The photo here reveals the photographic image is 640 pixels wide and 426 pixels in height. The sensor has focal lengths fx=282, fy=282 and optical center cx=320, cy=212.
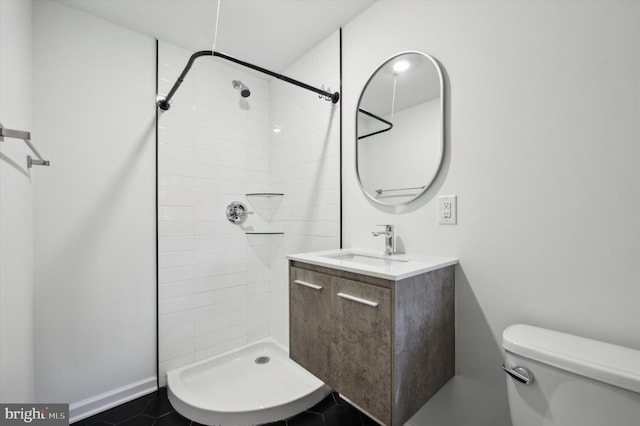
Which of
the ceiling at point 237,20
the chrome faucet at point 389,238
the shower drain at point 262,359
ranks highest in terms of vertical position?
the ceiling at point 237,20

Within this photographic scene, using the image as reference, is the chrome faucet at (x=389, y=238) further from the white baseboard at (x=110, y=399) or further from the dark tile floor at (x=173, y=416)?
the white baseboard at (x=110, y=399)

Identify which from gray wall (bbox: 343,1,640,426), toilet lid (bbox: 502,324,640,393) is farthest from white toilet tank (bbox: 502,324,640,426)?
gray wall (bbox: 343,1,640,426)

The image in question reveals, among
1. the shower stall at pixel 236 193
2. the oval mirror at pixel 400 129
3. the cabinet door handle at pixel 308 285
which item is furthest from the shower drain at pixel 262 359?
the oval mirror at pixel 400 129

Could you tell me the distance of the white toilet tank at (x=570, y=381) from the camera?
0.73 meters

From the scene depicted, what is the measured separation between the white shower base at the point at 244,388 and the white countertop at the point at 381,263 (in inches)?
33.8

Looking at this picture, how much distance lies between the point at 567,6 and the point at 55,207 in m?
2.55

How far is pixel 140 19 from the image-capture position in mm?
1776

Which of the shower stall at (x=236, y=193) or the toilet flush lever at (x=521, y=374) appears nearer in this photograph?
the toilet flush lever at (x=521, y=374)

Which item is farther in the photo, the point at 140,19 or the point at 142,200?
the point at 142,200

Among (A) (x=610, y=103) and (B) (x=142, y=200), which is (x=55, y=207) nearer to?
(B) (x=142, y=200)

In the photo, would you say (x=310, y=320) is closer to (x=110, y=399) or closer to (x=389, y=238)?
(x=389, y=238)

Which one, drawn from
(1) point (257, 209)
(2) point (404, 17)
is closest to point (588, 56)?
(2) point (404, 17)

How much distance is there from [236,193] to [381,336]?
5.49 ft

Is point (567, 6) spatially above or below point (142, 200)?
above
